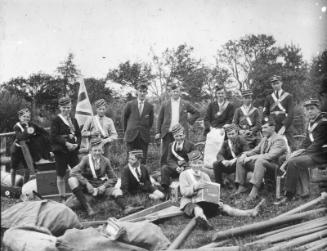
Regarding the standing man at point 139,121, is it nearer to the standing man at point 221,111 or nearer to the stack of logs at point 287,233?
the standing man at point 221,111

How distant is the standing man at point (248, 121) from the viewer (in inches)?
344

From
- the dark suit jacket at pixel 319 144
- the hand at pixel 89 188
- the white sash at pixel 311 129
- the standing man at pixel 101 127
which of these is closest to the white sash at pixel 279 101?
the white sash at pixel 311 129

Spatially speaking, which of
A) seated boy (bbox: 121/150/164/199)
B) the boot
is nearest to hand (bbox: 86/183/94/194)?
the boot

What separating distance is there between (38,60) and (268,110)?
4683 mm

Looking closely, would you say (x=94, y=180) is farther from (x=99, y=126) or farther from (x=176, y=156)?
(x=176, y=156)

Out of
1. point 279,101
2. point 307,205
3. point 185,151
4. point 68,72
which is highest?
point 68,72

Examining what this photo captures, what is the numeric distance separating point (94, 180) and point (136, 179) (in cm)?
75

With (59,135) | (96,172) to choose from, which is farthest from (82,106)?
(96,172)

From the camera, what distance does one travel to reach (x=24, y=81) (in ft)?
31.6

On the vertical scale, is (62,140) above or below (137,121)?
below

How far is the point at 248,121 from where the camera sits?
8.90 metres

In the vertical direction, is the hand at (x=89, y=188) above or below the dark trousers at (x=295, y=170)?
below

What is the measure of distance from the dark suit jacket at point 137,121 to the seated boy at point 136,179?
3.89ft

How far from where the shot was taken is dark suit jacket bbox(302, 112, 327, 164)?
7.27 m
